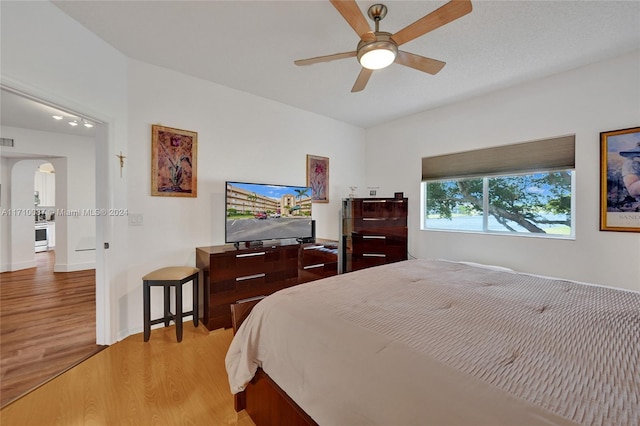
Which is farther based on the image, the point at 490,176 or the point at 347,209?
the point at 347,209

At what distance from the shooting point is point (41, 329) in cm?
→ 264

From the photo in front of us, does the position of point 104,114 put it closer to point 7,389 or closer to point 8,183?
point 7,389

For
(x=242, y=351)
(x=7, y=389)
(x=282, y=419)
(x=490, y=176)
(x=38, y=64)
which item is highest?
(x=38, y=64)

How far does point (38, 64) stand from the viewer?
1.83 m

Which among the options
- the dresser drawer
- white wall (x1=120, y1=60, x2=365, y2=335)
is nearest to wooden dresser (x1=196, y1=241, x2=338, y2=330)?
white wall (x1=120, y1=60, x2=365, y2=335)

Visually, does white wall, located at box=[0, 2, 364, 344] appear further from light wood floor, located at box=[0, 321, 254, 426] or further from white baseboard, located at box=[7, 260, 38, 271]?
white baseboard, located at box=[7, 260, 38, 271]

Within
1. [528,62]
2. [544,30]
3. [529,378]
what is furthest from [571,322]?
[528,62]

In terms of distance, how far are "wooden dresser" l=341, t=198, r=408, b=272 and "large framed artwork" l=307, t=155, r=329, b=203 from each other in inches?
23.3

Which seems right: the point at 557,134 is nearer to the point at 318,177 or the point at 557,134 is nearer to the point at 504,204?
the point at 504,204

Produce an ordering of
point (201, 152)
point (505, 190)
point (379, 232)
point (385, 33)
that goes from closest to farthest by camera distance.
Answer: point (385, 33), point (201, 152), point (505, 190), point (379, 232)

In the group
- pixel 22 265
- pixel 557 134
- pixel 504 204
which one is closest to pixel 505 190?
pixel 504 204

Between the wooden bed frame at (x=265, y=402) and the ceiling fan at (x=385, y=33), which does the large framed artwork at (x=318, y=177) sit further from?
the wooden bed frame at (x=265, y=402)

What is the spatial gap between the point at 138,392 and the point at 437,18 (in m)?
3.04

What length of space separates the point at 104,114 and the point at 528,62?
3996mm
